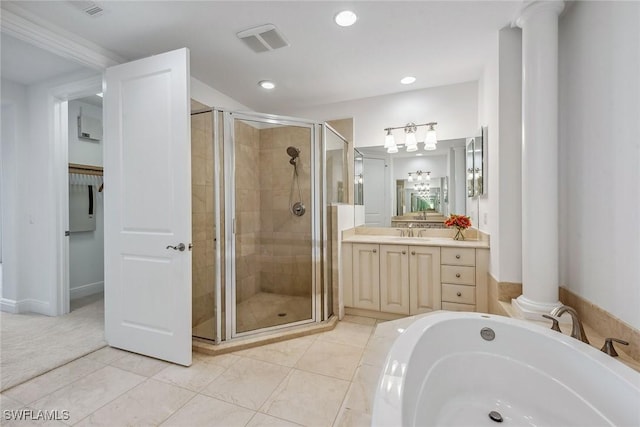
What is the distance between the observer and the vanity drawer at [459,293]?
2352 mm

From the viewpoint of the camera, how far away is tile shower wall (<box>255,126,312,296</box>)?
2662 millimetres

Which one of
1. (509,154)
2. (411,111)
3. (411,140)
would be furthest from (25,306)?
(509,154)

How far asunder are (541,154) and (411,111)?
161 centimetres

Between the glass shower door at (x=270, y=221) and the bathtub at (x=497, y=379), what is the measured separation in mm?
1373

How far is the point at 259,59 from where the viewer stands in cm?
238

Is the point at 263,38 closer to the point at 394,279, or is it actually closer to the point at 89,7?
the point at 89,7

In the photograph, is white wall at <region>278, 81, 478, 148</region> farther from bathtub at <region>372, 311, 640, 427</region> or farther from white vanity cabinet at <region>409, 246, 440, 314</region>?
bathtub at <region>372, 311, 640, 427</region>

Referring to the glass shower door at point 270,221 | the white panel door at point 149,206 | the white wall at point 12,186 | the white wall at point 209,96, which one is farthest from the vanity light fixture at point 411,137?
the white wall at point 12,186

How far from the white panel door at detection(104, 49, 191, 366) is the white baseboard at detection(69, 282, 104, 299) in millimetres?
1668

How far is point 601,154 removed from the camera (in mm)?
1401

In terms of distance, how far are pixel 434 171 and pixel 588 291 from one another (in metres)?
1.82

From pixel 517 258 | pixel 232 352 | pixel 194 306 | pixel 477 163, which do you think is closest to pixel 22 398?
pixel 194 306

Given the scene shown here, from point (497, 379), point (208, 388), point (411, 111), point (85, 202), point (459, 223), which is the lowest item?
point (208, 388)

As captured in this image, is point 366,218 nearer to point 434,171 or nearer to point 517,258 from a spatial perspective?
point 434,171
